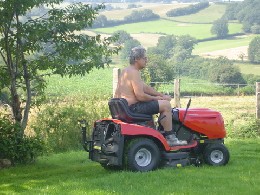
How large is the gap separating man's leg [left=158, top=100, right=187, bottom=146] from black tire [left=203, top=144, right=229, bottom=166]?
0.53 meters

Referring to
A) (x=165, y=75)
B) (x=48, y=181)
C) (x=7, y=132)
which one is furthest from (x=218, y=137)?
(x=165, y=75)

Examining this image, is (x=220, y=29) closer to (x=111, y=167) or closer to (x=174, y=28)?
(x=174, y=28)

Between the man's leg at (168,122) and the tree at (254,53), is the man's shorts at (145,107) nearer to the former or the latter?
the man's leg at (168,122)

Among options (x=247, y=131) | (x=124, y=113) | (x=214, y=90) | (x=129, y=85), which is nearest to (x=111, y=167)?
(x=124, y=113)

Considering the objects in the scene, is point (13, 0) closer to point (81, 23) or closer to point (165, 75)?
point (81, 23)

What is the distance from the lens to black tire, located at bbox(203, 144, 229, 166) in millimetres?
10026

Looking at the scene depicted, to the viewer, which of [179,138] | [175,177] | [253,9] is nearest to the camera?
[175,177]

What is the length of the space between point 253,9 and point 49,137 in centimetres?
7713

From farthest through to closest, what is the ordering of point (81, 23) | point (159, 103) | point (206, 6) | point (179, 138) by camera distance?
point (206, 6)
point (81, 23)
point (179, 138)
point (159, 103)

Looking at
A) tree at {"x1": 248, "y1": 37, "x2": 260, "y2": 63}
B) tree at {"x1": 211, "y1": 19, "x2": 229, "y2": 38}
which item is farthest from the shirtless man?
tree at {"x1": 211, "y1": 19, "x2": 229, "y2": 38}

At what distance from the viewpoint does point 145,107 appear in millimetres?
9508

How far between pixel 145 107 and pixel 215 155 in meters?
1.64

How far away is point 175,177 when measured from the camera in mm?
8648

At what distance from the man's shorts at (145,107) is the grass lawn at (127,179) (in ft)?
3.34
